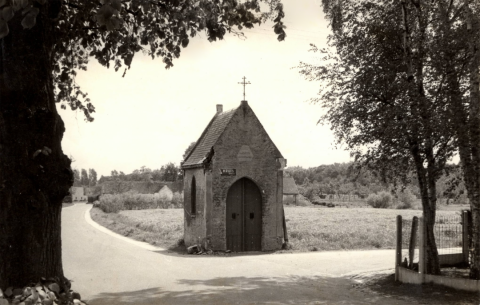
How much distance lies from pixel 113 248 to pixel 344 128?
1187 cm

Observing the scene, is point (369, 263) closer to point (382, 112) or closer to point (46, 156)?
point (382, 112)

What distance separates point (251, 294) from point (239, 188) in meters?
9.17

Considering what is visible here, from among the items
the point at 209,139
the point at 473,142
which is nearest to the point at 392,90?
the point at 473,142

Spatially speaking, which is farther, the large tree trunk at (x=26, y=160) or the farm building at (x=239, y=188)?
the farm building at (x=239, y=188)

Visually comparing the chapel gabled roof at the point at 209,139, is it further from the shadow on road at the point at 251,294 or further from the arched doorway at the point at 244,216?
the shadow on road at the point at 251,294

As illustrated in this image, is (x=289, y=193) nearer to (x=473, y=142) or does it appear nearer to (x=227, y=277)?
(x=227, y=277)

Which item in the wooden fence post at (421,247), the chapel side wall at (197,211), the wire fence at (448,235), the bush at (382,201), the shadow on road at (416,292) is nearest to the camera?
the shadow on road at (416,292)

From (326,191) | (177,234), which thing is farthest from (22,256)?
(326,191)

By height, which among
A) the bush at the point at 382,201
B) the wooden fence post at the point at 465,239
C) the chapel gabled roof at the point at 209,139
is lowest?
the bush at the point at 382,201

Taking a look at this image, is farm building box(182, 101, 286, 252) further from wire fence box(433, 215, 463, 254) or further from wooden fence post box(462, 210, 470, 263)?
wooden fence post box(462, 210, 470, 263)

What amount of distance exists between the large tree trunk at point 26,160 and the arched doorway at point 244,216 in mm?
13973

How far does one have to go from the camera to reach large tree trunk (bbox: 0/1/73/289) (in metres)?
5.54

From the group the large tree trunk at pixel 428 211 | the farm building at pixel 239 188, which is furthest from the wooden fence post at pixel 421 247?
the farm building at pixel 239 188

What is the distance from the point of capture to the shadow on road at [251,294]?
1013 cm
